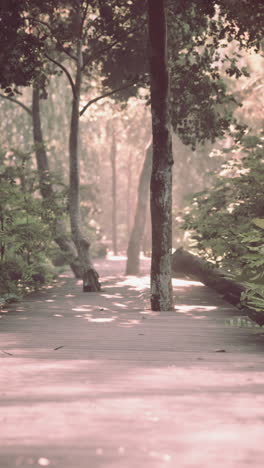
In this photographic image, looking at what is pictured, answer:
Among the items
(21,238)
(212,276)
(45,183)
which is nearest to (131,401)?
(212,276)

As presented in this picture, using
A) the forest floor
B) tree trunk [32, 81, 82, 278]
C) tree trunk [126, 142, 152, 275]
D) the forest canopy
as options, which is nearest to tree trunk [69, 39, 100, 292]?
the forest canopy

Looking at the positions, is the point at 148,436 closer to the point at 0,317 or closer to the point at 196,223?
the point at 0,317

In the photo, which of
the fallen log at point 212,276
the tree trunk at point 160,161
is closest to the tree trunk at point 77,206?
the fallen log at point 212,276

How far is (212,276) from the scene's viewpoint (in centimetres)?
1427

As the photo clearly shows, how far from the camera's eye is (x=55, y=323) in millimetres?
8016

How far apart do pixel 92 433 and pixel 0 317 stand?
22.9 ft

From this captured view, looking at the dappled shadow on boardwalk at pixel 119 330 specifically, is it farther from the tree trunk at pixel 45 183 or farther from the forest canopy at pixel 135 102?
the tree trunk at pixel 45 183

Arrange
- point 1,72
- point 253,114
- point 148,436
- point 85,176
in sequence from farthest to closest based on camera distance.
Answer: point 85,176 → point 253,114 → point 1,72 → point 148,436

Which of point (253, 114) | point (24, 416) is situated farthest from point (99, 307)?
point (253, 114)

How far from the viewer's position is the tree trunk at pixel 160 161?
11016 mm

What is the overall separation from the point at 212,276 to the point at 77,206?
Result: 4.74 metres

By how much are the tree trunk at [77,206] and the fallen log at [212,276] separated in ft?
9.42

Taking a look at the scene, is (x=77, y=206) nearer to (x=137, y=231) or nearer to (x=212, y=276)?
(x=212, y=276)

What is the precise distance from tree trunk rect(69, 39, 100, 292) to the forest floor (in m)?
9.91
